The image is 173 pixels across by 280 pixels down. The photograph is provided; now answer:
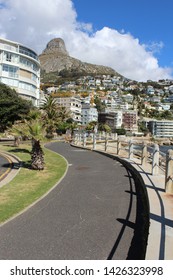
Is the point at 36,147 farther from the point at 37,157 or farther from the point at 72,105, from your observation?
the point at 72,105

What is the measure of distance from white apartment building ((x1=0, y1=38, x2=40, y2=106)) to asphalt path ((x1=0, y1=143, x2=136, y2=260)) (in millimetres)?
51109

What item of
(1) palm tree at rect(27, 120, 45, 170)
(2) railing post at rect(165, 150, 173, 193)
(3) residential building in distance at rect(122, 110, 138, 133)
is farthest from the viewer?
(3) residential building in distance at rect(122, 110, 138, 133)

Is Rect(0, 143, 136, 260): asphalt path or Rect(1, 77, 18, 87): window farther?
Rect(1, 77, 18, 87): window

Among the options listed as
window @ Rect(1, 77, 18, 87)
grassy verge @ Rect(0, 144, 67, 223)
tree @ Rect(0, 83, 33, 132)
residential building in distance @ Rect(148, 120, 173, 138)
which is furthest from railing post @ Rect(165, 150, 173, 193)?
residential building in distance @ Rect(148, 120, 173, 138)

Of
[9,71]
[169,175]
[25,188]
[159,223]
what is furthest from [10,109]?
[159,223]

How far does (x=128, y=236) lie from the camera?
225 inches

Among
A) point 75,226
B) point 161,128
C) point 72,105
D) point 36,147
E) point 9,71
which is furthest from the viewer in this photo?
point 161,128

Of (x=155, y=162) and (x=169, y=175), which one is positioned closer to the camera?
(x=169, y=175)

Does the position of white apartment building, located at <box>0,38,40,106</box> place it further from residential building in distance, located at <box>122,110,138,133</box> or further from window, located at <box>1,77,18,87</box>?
residential building in distance, located at <box>122,110,138,133</box>

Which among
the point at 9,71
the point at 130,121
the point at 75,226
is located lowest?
the point at 75,226

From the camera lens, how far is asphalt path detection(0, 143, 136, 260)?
5031 millimetres

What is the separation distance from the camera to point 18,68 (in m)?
58.7

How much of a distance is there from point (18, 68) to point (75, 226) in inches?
2239

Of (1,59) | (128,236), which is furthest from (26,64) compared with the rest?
(128,236)
